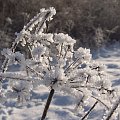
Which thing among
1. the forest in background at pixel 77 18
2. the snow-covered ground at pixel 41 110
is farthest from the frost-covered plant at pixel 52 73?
the forest in background at pixel 77 18

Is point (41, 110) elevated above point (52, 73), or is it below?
above

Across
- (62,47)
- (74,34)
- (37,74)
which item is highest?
(74,34)

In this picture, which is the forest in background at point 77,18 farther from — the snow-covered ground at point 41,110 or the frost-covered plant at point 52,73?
the frost-covered plant at point 52,73

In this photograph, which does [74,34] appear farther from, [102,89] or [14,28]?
[102,89]

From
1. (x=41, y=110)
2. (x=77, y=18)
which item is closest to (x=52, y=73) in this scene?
(x=41, y=110)

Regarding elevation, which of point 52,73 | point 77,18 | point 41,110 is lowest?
point 52,73

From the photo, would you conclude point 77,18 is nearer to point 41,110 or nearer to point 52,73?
point 41,110

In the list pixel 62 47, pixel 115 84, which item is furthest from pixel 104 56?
pixel 62 47
